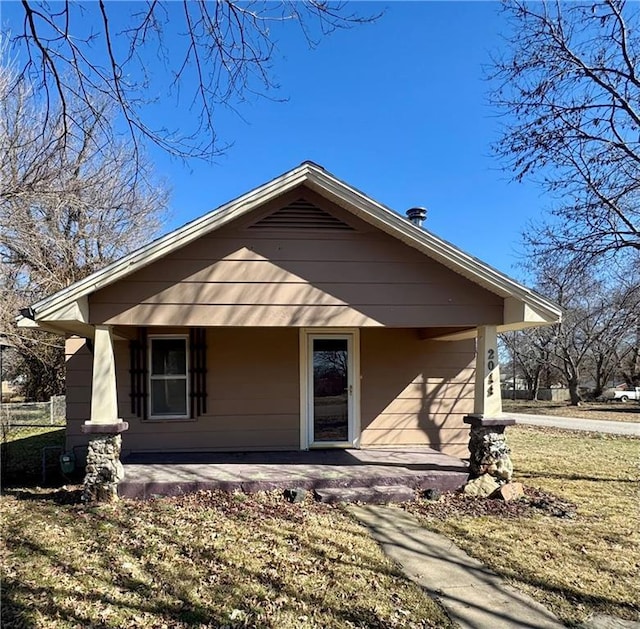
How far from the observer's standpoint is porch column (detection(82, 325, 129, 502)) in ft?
18.7

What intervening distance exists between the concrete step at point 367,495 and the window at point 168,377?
3.14 meters

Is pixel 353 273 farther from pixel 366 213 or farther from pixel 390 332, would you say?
pixel 390 332

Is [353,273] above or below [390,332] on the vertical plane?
above

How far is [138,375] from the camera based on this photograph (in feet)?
26.2

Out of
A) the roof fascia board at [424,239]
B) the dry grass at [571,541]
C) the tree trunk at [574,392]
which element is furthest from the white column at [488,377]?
the tree trunk at [574,392]

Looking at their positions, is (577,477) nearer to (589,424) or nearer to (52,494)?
(52,494)

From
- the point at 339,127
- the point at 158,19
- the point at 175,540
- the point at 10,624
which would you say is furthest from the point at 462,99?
the point at 10,624

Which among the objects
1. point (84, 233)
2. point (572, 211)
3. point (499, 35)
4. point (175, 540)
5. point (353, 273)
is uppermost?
point (499, 35)

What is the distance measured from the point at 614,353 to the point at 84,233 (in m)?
30.3

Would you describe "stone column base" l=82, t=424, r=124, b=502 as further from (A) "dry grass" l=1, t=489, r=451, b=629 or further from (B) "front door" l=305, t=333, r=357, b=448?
(B) "front door" l=305, t=333, r=357, b=448

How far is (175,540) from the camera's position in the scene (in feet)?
15.0

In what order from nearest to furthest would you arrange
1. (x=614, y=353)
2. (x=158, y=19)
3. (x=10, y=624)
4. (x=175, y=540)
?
(x=10, y=624), (x=158, y=19), (x=175, y=540), (x=614, y=353)

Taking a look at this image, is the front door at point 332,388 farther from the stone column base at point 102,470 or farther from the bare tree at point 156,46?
the bare tree at point 156,46

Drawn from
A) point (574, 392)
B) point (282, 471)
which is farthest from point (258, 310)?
point (574, 392)
